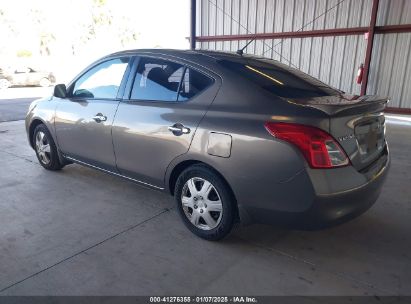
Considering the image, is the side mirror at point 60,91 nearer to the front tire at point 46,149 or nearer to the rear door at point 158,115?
the front tire at point 46,149

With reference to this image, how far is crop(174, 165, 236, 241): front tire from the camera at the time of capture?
2719 millimetres

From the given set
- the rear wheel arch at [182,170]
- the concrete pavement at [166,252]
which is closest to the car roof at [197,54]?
the rear wheel arch at [182,170]

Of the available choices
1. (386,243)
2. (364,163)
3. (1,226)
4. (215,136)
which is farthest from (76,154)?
(386,243)

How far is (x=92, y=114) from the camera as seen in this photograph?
368cm

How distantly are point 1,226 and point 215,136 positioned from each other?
7.06 feet

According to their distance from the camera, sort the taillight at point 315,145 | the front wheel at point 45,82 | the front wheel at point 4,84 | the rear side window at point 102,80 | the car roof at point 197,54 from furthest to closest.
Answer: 1. the front wheel at point 45,82
2. the front wheel at point 4,84
3. the rear side window at point 102,80
4. the car roof at point 197,54
5. the taillight at point 315,145

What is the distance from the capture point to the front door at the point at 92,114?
355 centimetres

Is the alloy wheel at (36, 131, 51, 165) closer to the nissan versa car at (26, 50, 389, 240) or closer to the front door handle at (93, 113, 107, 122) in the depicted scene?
the nissan versa car at (26, 50, 389, 240)

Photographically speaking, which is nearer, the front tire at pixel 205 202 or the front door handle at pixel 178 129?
the front tire at pixel 205 202

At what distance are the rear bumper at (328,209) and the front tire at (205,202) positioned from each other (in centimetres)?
21

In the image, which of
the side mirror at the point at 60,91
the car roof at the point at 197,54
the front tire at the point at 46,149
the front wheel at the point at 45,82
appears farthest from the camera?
the front wheel at the point at 45,82

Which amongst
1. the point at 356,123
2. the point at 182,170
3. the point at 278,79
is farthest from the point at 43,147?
the point at 356,123

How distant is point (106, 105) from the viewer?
3.55 metres

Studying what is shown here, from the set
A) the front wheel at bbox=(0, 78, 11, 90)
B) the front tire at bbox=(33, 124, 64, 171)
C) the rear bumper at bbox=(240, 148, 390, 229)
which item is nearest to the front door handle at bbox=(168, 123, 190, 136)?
the rear bumper at bbox=(240, 148, 390, 229)
